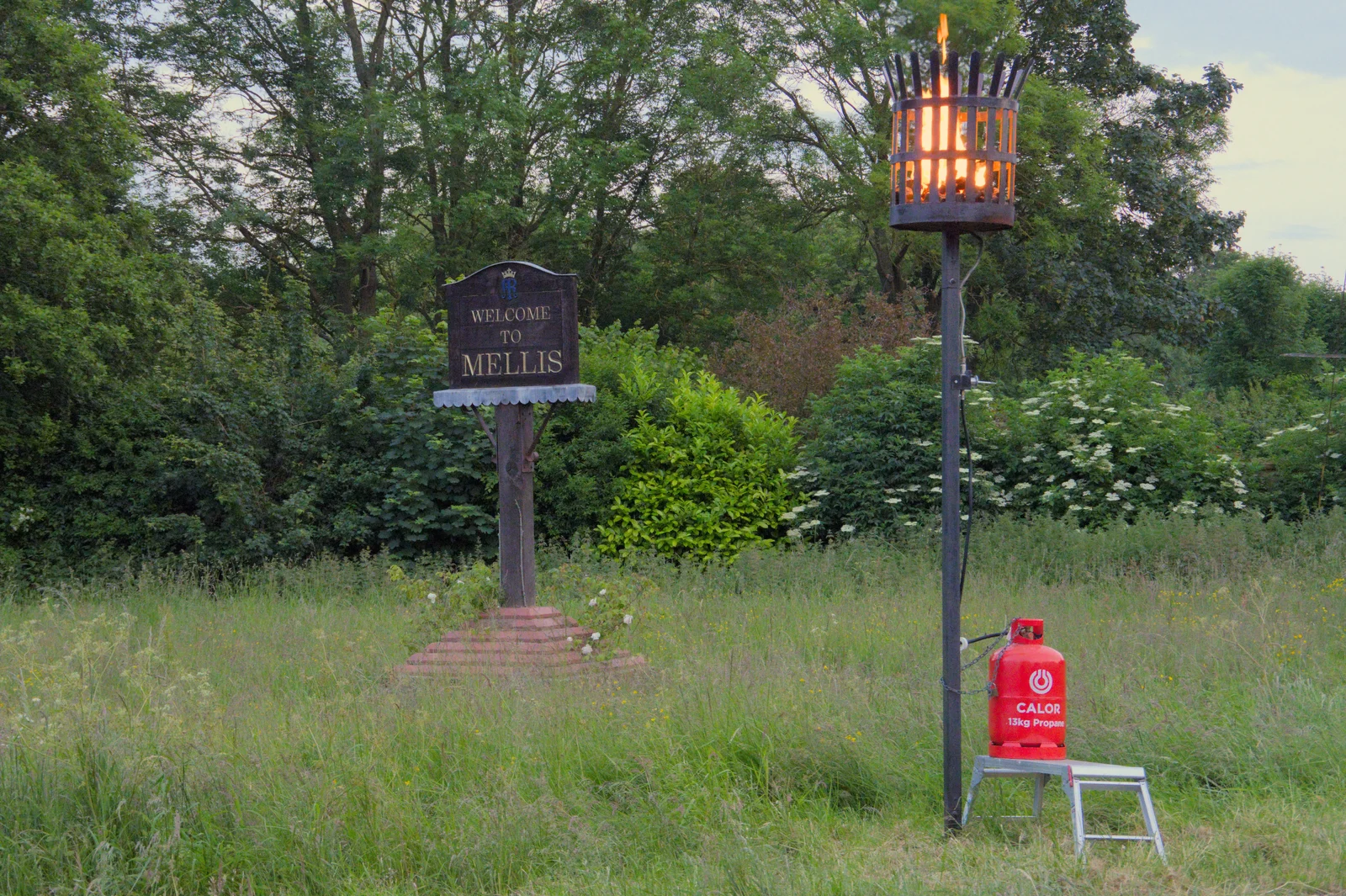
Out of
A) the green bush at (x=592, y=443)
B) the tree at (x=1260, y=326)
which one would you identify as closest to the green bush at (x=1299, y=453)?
the green bush at (x=592, y=443)

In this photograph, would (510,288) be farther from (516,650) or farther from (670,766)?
(670,766)

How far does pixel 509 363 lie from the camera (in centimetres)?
848

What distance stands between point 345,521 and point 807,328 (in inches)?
313

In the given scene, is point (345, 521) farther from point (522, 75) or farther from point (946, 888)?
point (522, 75)

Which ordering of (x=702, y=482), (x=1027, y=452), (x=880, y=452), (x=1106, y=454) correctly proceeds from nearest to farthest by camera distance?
(x=1106, y=454)
(x=880, y=452)
(x=702, y=482)
(x=1027, y=452)

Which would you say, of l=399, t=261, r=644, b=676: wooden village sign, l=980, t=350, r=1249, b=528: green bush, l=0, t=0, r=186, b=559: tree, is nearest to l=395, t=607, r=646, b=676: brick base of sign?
l=399, t=261, r=644, b=676: wooden village sign

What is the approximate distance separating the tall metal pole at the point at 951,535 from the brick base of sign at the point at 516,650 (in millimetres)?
2922

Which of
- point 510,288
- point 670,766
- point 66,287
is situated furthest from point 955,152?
point 66,287

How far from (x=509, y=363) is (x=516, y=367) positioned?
63mm

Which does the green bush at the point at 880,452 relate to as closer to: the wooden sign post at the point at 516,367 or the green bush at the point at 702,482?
the green bush at the point at 702,482

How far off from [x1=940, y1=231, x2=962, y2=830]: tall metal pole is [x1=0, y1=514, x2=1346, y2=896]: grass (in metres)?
0.26

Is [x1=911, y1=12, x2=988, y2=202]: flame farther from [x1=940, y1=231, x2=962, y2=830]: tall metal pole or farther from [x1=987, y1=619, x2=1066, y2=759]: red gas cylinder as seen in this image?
[x1=987, y1=619, x2=1066, y2=759]: red gas cylinder

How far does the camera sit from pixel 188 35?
2244 cm

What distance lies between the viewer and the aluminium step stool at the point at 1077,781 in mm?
4695
